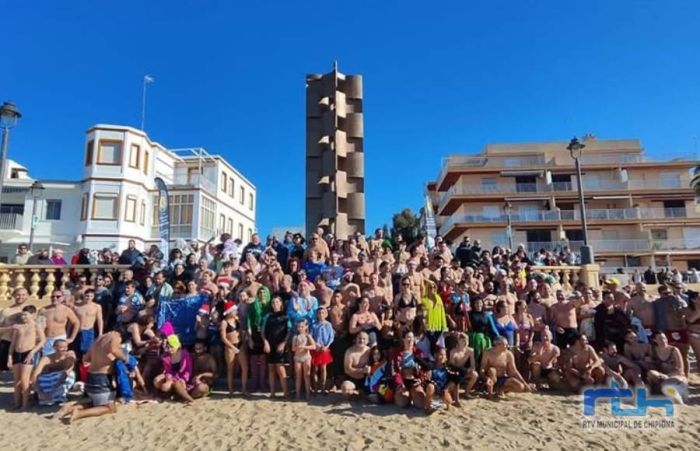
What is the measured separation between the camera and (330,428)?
547cm

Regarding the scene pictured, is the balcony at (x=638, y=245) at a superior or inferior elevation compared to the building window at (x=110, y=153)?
inferior

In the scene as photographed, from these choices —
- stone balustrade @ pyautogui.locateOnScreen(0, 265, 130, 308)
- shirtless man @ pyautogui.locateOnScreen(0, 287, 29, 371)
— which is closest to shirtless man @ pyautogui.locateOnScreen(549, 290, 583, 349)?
stone balustrade @ pyautogui.locateOnScreen(0, 265, 130, 308)

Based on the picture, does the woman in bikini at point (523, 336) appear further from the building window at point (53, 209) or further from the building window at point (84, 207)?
the building window at point (53, 209)

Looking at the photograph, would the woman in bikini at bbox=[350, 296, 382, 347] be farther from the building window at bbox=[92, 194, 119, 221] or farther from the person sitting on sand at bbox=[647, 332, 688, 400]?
the building window at bbox=[92, 194, 119, 221]

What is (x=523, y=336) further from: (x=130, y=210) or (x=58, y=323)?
(x=130, y=210)

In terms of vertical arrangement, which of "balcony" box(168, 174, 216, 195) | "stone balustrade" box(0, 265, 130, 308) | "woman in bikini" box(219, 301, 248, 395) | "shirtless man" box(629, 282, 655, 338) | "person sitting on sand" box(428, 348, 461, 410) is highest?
"balcony" box(168, 174, 216, 195)

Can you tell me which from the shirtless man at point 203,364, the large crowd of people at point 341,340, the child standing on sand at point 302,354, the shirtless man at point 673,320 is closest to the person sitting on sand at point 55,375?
the large crowd of people at point 341,340

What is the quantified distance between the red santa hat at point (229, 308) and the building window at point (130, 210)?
22107 mm

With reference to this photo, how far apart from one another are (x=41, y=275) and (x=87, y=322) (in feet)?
12.9

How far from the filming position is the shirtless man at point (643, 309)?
784 cm

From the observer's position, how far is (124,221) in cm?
2578

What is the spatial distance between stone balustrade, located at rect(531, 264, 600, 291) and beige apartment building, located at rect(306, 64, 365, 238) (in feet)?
17.4

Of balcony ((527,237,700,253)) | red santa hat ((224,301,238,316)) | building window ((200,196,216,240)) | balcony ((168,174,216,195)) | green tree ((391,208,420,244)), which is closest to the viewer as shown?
red santa hat ((224,301,238,316))

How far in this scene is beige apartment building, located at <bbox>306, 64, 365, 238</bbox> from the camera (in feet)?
37.9
